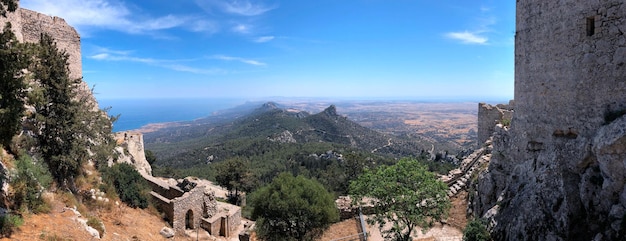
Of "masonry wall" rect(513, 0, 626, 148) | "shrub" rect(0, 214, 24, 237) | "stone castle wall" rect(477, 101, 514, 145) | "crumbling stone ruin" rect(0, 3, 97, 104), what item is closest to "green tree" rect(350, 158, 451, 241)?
"masonry wall" rect(513, 0, 626, 148)

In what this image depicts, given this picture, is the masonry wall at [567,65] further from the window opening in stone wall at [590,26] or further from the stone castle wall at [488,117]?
the stone castle wall at [488,117]

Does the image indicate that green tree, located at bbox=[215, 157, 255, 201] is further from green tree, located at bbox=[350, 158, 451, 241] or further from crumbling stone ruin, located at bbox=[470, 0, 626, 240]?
crumbling stone ruin, located at bbox=[470, 0, 626, 240]

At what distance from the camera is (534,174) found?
345 inches

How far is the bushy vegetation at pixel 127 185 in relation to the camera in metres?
14.0

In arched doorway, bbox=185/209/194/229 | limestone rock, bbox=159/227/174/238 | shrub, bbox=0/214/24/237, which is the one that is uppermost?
shrub, bbox=0/214/24/237

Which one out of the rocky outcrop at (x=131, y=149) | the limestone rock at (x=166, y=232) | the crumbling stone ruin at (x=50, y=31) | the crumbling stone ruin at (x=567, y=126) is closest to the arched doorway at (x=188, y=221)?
the limestone rock at (x=166, y=232)

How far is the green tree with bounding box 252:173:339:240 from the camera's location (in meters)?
12.0

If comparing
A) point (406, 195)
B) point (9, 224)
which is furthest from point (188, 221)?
point (406, 195)

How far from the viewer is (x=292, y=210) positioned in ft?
39.4

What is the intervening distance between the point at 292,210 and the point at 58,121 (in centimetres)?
828

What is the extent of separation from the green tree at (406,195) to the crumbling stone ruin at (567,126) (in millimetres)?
1620

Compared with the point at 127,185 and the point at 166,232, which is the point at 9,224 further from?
the point at 127,185

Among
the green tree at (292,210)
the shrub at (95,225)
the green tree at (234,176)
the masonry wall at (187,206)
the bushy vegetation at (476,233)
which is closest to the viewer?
the bushy vegetation at (476,233)

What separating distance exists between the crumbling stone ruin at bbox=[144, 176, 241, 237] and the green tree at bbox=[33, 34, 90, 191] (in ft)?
14.9
